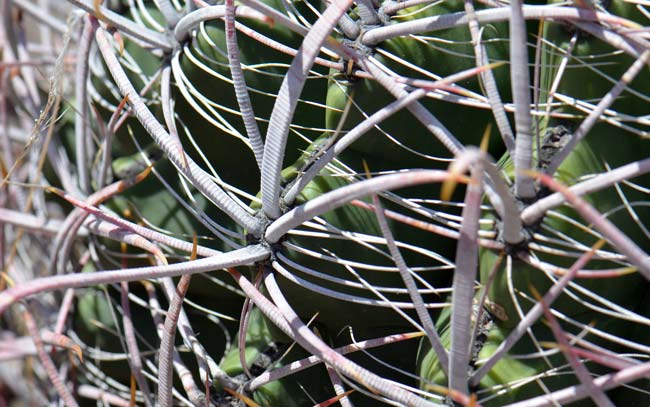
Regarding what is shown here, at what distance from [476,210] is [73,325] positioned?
30.5 inches

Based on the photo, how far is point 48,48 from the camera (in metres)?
1.39

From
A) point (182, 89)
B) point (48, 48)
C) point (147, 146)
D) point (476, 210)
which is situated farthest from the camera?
point (48, 48)

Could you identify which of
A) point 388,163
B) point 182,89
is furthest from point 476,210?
point 182,89

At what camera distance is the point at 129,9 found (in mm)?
1077

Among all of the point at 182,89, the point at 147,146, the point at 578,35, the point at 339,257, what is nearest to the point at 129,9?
the point at 147,146

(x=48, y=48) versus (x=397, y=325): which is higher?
(x=48, y=48)

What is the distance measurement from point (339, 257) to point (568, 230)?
214 mm

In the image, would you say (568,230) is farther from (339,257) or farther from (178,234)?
(178,234)

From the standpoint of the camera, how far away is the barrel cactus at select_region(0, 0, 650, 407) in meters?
0.56

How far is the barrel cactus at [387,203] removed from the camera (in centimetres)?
56

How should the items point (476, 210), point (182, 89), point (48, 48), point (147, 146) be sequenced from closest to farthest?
point (476, 210) → point (182, 89) → point (147, 146) → point (48, 48)

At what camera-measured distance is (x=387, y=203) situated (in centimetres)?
72

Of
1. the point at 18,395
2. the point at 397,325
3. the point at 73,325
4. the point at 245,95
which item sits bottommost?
the point at 18,395

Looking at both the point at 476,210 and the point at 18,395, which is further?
the point at 18,395
